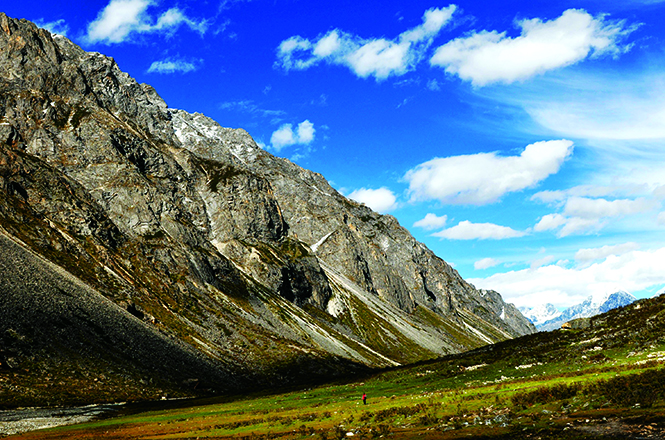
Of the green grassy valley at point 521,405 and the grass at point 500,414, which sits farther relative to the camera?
the grass at point 500,414

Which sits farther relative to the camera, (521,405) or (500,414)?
(521,405)

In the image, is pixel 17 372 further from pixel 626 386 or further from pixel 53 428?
pixel 626 386

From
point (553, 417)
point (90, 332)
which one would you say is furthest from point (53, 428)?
point (90, 332)

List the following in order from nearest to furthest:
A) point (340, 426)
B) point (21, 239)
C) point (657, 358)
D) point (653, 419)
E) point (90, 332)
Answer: point (653, 419) < point (340, 426) < point (657, 358) < point (90, 332) < point (21, 239)

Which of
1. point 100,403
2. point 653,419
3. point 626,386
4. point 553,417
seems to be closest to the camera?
point 653,419

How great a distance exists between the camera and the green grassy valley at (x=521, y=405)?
87.1ft

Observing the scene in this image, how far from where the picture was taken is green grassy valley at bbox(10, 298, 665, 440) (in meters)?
26.5

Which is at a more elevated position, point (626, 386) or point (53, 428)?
point (626, 386)

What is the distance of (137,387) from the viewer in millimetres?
109750

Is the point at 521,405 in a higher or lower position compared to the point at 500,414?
higher

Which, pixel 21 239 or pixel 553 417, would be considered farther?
pixel 21 239

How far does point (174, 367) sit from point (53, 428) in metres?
78.0

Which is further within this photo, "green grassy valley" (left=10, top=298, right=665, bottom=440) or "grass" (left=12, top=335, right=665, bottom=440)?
"grass" (left=12, top=335, right=665, bottom=440)

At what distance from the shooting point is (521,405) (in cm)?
3231
